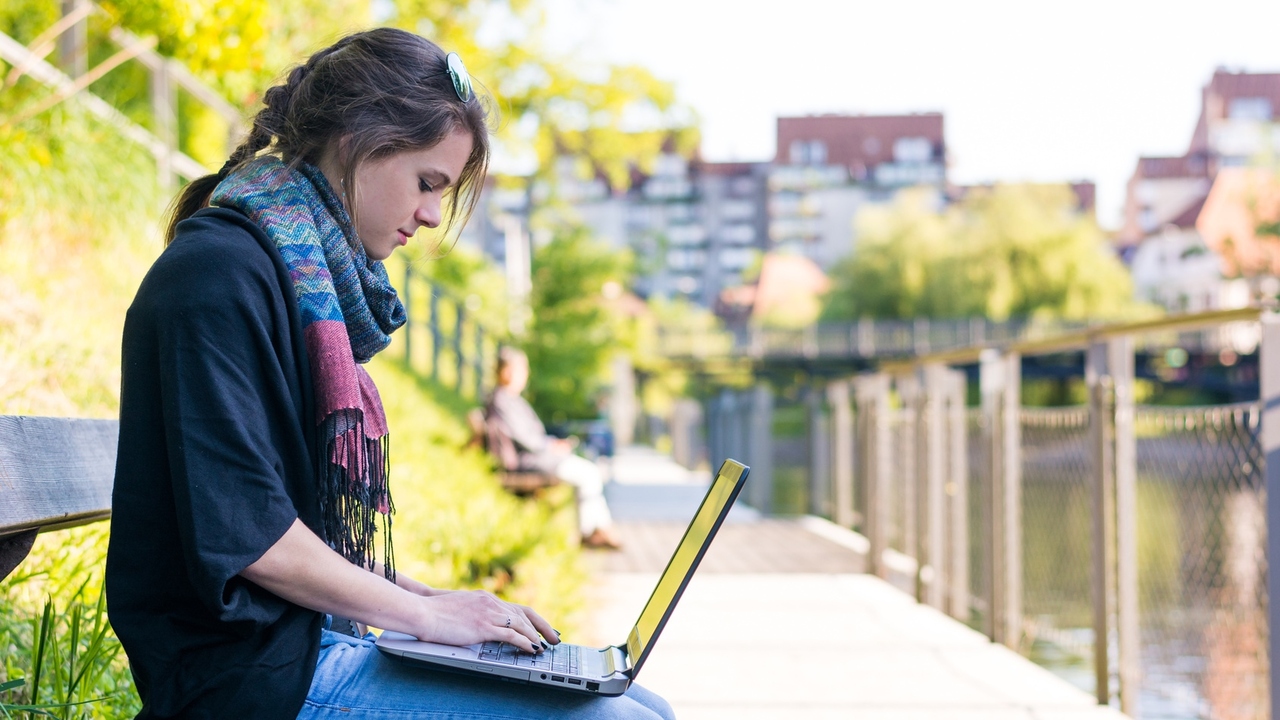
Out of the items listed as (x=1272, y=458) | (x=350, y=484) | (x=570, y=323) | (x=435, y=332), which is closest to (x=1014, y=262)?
(x=570, y=323)

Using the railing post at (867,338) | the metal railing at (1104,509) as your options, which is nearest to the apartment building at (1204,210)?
the railing post at (867,338)

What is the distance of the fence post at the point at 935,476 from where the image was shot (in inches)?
264

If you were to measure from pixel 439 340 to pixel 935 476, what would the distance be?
8856 mm

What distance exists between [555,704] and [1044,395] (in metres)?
54.8

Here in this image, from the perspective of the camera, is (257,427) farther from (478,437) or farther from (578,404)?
(578,404)

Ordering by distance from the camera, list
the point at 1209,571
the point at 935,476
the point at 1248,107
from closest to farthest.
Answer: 1. the point at 1209,571
2. the point at 935,476
3. the point at 1248,107

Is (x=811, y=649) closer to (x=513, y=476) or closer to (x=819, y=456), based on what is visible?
(x=513, y=476)

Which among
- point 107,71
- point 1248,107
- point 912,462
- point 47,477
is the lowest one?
point 912,462

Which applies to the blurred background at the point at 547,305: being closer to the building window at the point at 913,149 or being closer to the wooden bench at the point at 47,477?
the wooden bench at the point at 47,477

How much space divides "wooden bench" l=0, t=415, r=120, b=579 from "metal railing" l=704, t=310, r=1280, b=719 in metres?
2.91

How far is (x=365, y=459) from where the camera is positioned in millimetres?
1709

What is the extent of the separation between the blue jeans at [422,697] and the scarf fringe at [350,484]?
15 cm

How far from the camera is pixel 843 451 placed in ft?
34.1

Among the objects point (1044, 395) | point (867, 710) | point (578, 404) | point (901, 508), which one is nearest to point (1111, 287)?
point (1044, 395)
